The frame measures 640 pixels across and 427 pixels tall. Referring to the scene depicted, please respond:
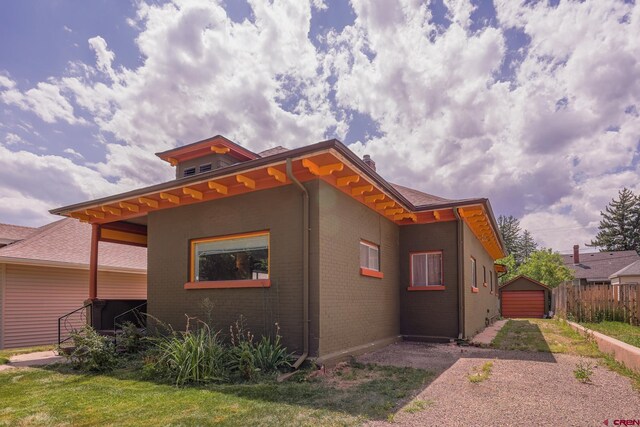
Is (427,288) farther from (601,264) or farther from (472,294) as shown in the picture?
(601,264)

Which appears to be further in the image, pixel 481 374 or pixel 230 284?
pixel 230 284

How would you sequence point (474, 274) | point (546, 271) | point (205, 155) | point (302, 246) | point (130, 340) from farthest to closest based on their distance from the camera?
point (546, 271)
point (474, 274)
point (205, 155)
point (130, 340)
point (302, 246)

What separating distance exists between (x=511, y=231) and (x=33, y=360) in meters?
77.7

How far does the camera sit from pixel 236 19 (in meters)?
9.17

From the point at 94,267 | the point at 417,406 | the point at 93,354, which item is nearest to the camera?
the point at 417,406

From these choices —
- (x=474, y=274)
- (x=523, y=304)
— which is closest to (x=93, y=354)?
(x=474, y=274)

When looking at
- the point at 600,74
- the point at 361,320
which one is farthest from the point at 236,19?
the point at 600,74

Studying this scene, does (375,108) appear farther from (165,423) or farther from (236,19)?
(165,423)

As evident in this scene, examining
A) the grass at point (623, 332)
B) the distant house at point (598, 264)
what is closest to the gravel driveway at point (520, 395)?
the grass at point (623, 332)

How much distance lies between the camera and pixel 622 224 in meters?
55.0

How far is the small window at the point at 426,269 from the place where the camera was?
973 centimetres

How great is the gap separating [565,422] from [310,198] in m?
4.36

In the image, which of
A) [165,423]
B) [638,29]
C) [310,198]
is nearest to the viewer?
[165,423]

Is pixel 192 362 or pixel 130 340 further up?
pixel 192 362
